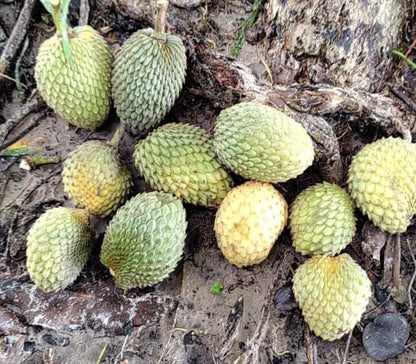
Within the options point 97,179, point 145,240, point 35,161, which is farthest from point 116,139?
point 145,240

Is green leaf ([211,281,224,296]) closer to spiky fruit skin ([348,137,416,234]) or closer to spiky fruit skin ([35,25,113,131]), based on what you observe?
spiky fruit skin ([348,137,416,234])

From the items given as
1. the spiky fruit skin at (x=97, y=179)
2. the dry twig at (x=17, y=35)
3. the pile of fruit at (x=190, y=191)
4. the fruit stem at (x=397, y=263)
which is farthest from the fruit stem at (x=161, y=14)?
the fruit stem at (x=397, y=263)

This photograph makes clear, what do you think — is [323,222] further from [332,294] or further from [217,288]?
[217,288]

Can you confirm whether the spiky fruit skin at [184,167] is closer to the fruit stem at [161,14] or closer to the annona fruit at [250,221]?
the annona fruit at [250,221]

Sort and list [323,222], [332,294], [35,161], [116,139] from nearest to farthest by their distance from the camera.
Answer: [332,294] → [323,222] → [116,139] → [35,161]

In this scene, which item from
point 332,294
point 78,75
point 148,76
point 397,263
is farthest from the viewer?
point 78,75
